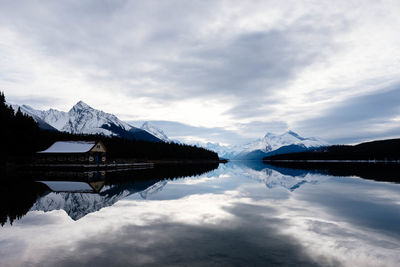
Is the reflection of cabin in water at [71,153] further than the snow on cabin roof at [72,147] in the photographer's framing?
Yes

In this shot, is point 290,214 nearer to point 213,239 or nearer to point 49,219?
point 213,239

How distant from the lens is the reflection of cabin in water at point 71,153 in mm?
77113

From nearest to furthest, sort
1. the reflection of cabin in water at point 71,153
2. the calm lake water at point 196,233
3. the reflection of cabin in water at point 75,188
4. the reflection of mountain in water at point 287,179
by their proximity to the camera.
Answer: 1. the calm lake water at point 196,233
2. the reflection of cabin in water at point 75,188
3. the reflection of mountain in water at point 287,179
4. the reflection of cabin in water at point 71,153

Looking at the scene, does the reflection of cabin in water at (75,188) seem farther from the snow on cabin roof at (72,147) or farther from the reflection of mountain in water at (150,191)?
the snow on cabin roof at (72,147)

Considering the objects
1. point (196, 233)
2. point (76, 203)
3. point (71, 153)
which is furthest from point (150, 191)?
point (71, 153)

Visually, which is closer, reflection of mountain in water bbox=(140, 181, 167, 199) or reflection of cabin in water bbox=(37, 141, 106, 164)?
reflection of mountain in water bbox=(140, 181, 167, 199)

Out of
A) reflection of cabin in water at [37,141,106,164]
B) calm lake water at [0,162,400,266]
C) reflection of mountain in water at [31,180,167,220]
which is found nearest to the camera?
calm lake water at [0,162,400,266]

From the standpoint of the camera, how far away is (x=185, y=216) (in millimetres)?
18047

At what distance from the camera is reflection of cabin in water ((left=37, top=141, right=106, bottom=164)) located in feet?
253

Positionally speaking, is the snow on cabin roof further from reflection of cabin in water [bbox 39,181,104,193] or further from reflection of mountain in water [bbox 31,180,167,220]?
reflection of mountain in water [bbox 31,180,167,220]

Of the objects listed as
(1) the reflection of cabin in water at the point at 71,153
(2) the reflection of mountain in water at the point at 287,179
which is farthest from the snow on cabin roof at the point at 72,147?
(2) the reflection of mountain in water at the point at 287,179

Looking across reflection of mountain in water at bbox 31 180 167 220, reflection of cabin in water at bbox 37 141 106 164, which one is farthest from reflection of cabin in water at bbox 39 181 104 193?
reflection of cabin in water at bbox 37 141 106 164

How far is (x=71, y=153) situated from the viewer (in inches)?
3051

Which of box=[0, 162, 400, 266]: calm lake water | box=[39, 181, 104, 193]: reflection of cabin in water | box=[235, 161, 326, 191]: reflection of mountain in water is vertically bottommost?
box=[235, 161, 326, 191]: reflection of mountain in water
